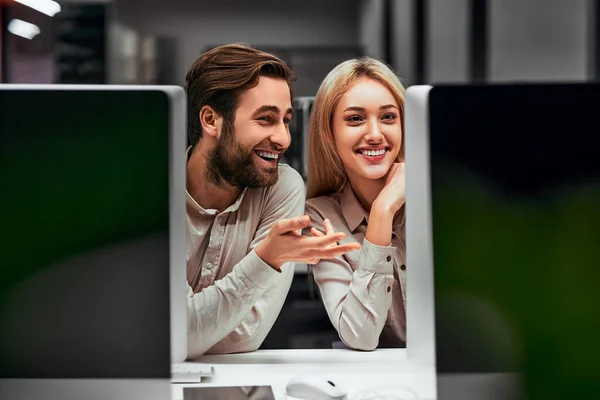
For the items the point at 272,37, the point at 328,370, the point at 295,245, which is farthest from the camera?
the point at 272,37

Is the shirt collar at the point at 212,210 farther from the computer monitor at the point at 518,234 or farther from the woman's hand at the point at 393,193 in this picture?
the computer monitor at the point at 518,234

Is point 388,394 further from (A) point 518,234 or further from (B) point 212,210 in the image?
(B) point 212,210

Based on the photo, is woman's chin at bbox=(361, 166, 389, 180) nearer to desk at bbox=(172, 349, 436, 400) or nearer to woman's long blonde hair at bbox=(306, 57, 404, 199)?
woman's long blonde hair at bbox=(306, 57, 404, 199)

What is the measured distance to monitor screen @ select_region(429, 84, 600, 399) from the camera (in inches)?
41.3

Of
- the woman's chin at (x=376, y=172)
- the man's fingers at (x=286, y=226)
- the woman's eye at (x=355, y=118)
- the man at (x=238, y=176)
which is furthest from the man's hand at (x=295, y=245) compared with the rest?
the woman's eye at (x=355, y=118)

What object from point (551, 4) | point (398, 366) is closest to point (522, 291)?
point (398, 366)

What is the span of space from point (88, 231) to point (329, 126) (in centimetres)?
80

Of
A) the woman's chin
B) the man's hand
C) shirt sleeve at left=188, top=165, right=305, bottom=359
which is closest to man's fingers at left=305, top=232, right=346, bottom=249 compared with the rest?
the man's hand

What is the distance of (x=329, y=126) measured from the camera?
1.68 metres

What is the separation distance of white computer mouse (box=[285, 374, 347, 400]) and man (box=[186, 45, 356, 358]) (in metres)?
0.50

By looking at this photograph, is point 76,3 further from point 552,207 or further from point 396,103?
point 552,207

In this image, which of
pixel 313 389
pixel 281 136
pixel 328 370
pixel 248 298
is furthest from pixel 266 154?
pixel 313 389

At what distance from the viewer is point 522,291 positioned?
3.47 feet

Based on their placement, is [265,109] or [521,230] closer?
[521,230]
